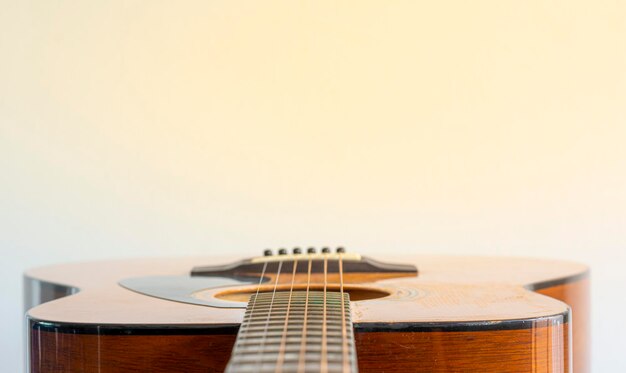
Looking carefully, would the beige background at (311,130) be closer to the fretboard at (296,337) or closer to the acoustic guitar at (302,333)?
the acoustic guitar at (302,333)

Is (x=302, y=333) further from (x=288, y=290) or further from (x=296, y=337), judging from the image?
(x=288, y=290)

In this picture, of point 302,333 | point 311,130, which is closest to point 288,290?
point 302,333

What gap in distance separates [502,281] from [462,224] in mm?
1178

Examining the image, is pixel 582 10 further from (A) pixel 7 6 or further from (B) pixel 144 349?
(B) pixel 144 349

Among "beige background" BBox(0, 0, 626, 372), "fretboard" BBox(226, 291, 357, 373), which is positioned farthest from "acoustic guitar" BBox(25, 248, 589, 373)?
"beige background" BBox(0, 0, 626, 372)

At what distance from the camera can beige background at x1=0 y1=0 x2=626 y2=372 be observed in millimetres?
2465

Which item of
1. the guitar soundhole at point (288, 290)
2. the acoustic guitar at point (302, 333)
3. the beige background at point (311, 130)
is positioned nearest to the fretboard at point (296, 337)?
the acoustic guitar at point (302, 333)

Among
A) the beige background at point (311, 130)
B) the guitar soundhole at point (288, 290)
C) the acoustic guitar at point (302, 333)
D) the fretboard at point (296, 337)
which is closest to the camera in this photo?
the fretboard at point (296, 337)

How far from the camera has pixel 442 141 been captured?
2.49 metres

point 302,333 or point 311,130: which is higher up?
point 311,130

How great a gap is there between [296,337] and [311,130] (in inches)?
69.5

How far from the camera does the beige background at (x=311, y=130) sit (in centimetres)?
246

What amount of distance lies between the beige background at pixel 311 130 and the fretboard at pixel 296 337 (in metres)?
1.48

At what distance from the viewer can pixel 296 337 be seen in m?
0.76
